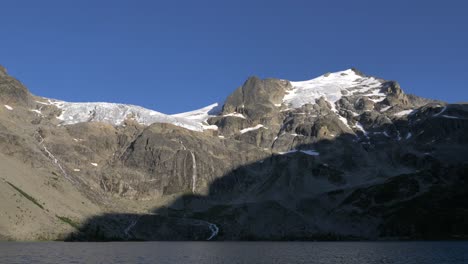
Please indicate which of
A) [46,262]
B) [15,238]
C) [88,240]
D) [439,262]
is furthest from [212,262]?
[88,240]

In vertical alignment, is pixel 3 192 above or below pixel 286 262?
above

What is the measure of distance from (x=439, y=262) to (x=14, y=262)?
81.7 meters

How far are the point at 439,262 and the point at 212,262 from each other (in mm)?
46371

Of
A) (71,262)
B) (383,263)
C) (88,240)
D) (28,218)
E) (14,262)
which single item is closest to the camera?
(14,262)

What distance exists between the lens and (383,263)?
4183 inches

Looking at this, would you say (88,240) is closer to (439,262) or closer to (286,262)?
(286,262)

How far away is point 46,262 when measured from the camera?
312ft

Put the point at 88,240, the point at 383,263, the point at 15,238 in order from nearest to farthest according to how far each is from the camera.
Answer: the point at 383,263 → the point at 15,238 → the point at 88,240

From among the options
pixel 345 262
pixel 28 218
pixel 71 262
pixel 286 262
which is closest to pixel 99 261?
pixel 71 262

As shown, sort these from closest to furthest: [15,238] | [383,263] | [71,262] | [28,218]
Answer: [71,262] → [383,263] → [15,238] → [28,218]

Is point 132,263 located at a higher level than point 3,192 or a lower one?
lower

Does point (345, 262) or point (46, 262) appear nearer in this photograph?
point (46, 262)

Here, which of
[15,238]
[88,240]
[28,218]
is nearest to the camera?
[15,238]

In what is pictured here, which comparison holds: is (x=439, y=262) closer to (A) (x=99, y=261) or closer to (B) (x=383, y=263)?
(B) (x=383, y=263)
